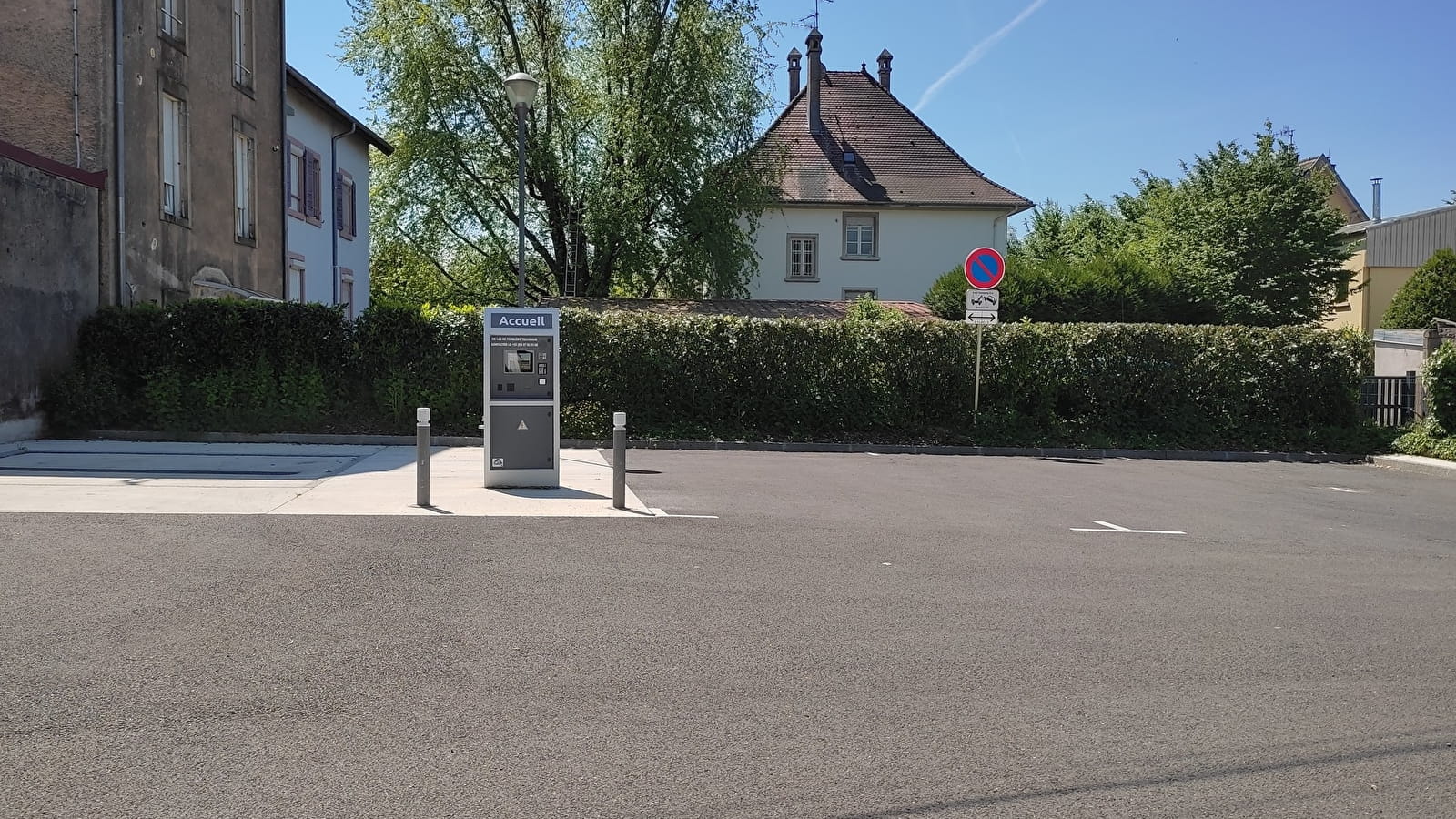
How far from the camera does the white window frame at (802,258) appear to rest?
1636 inches

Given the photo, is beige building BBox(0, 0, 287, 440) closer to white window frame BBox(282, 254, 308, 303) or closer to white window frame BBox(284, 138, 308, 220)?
white window frame BBox(282, 254, 308, 303)

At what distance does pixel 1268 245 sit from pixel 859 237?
45.6ft

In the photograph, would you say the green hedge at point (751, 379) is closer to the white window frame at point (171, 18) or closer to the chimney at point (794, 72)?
the white window frame at point (171, 18)

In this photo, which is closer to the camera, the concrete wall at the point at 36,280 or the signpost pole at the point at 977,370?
the concrete wall at the point at 36,280

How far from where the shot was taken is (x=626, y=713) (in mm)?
4422

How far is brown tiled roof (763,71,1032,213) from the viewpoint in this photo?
41688 millimetres

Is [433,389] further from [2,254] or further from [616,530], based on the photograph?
[616,530]

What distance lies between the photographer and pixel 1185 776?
3945mm

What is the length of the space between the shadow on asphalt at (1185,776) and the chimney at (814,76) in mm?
41395

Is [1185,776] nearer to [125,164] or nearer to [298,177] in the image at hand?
[125,164]

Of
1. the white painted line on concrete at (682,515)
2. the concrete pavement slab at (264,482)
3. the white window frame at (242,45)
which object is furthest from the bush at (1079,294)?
the white painted line on concrete at (682,515)

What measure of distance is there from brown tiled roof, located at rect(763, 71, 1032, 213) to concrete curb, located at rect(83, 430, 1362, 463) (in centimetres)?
2463

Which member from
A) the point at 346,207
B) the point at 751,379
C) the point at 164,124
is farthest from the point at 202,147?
the point at 751,379

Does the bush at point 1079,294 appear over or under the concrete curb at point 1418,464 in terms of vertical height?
over
